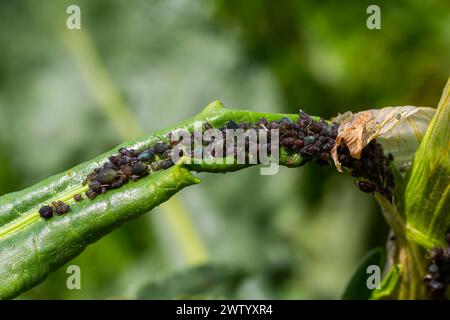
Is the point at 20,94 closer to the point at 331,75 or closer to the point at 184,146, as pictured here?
the point at 331,75

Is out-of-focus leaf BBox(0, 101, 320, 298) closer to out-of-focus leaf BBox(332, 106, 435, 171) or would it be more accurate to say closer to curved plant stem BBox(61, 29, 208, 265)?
out-of-focus leaf BBox(332, 106, 435, 171)

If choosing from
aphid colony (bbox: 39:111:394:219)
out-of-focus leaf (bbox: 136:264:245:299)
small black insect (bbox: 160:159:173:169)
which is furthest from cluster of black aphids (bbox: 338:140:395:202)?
out-of-focus leaf (bbox: 136:264:245:299)

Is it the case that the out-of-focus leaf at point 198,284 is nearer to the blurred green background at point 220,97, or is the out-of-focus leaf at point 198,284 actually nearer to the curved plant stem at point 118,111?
the blurred green background at point 220,97

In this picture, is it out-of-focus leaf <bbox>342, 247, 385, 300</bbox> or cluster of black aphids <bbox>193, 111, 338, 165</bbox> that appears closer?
cluster of black aphids <bbox>193, 111, 338, 165</bbox>

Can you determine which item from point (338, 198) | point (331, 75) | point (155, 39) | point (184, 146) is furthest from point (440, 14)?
point (184, 146)

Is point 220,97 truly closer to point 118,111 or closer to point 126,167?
point 118,111

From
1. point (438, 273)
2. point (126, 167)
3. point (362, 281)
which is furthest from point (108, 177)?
point (438, 273)

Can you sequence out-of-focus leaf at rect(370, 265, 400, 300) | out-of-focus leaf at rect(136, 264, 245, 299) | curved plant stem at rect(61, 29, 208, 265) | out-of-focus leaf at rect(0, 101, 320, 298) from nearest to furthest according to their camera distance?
out-of-focus leaf at rect(0, 101, 320, 298) < out-of-focus leaf at rect(370, 265, 400, 300) < out-of-focus leaf at rect(136, 264, 245, 299) < curved plant stem at rect(61, 29, 208, 265)
